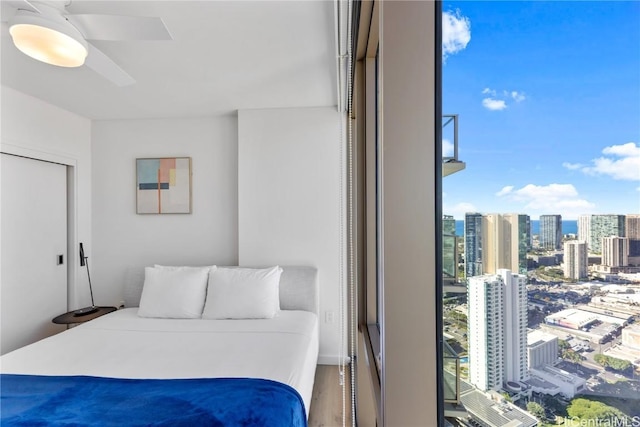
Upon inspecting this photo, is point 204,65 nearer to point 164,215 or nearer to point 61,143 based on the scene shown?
point 164,215

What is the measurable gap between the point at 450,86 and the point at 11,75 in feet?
10.2

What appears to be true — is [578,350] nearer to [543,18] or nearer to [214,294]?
[543,18]

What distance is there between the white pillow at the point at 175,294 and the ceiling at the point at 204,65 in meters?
1.57

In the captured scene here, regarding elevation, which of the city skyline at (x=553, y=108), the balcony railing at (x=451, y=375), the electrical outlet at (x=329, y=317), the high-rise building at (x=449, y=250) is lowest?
the electrical outlet at (x=329, y=317)

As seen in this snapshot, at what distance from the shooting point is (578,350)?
0.98ft

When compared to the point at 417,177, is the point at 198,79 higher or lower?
higher

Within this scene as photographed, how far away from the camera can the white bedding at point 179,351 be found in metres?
1.55

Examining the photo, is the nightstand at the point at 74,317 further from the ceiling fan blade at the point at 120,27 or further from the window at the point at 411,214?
the window at the point at 411,214

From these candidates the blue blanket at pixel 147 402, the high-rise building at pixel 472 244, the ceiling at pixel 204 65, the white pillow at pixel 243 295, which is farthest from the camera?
the white pillow at pixel 243 295

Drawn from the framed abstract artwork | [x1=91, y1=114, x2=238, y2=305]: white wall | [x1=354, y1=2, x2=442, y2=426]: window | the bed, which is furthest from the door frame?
[x1=354, y1=2, x2=442, y2=426]: window

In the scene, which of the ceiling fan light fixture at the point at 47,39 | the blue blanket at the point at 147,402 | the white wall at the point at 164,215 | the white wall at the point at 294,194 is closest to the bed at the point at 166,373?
the blue blanket at the point at 147,402

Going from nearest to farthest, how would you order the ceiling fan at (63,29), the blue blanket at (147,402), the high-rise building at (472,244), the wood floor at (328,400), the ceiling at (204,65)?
the high-rise building at (472,244) → the blue blanket at (147,402) → the ceiling fan at (63,29) → the ceiling at (204,65) → the wood floor at (328,400)

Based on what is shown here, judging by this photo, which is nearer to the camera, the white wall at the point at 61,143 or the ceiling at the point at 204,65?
the ceiling at the point at 204,65

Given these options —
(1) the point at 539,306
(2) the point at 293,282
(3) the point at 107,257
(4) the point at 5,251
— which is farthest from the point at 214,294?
(1) the point at 539,306
